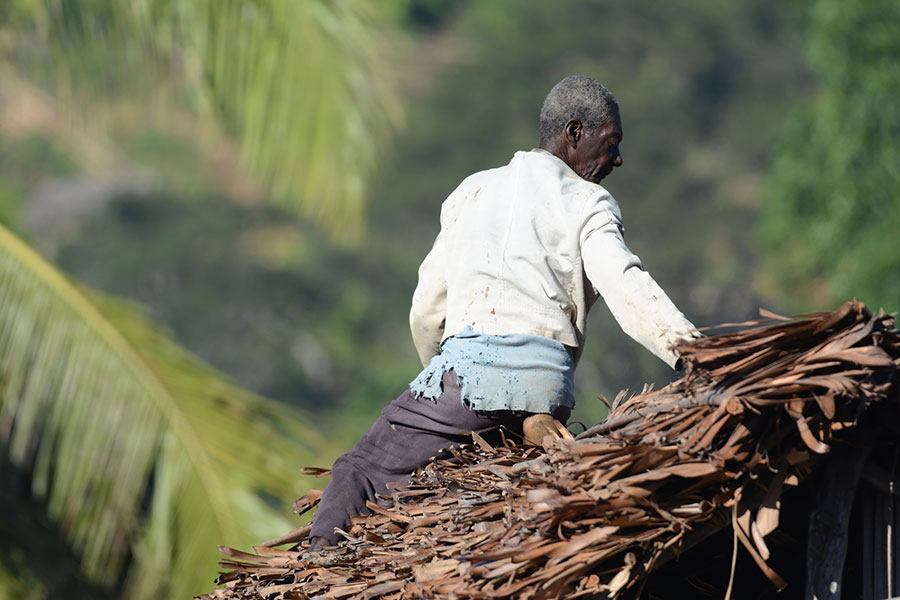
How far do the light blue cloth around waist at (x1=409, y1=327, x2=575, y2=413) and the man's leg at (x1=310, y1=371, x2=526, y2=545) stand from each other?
46 millimetres

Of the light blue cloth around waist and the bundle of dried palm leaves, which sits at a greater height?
the light blue cloth around waist

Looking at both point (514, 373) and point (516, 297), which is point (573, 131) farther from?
point (514, 373)

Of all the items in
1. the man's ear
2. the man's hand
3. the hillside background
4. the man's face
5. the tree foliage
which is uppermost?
the hillside background

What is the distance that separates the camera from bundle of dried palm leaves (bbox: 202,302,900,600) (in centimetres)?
275

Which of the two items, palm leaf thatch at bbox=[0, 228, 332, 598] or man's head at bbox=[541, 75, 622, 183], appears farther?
palm leaf thatch at bbox=[0, 228, 332, 598]

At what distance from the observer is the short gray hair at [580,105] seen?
140 inches

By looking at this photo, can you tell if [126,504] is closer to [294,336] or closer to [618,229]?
[618,229]

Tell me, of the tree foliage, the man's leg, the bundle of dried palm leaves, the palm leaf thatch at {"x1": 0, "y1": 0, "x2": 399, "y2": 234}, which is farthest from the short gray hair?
the tree foliage

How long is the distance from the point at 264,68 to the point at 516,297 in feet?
13.3

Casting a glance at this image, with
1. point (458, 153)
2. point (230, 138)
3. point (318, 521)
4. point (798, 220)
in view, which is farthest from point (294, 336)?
point (318, 521)

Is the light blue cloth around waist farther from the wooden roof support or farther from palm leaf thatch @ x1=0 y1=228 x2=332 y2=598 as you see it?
palm leaf thatch @ x1=0 y1=228 x2=332 y2=598

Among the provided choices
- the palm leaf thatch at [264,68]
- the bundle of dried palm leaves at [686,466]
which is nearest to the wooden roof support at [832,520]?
the bundle of dried palm leaves at [686,466]

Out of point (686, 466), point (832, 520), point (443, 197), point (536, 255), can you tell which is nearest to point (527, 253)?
point (536, 255)

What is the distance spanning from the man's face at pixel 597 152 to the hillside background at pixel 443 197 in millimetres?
19454
